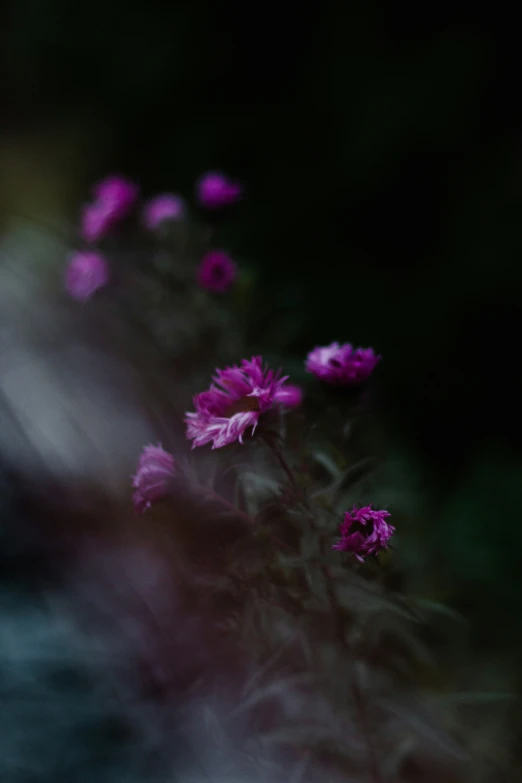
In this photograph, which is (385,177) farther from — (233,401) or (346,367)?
(233,401)

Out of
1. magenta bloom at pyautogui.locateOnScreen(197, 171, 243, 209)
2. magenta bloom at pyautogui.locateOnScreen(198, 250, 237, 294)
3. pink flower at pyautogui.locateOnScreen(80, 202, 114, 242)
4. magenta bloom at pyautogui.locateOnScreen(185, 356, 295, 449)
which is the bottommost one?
magenta bloom at pyautogui.locateOnScreen(185, 356, 295, 449)

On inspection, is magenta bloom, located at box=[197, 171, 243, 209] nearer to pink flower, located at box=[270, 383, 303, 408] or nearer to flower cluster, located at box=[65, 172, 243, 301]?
flower cluster, located at box=[65, 172, 243, 301]

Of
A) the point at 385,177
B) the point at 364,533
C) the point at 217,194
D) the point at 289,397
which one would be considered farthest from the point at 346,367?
the point at 385,177

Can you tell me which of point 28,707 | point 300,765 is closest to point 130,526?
point 28,707

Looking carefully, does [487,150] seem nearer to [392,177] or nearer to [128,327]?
[392,177]

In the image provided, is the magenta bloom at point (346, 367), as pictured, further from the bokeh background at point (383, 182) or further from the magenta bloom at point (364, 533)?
the bokeh background at point (383, 182)

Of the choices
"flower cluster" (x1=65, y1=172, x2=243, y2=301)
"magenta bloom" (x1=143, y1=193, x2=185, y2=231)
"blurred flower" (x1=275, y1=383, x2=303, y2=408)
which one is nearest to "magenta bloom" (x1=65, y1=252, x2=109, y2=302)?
"flower cluster" (x1=65, y1=172, x2=243, y2=301)

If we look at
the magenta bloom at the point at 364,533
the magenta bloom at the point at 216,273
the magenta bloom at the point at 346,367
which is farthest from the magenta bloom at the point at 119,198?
the magenta bloom at the point at 364,533
